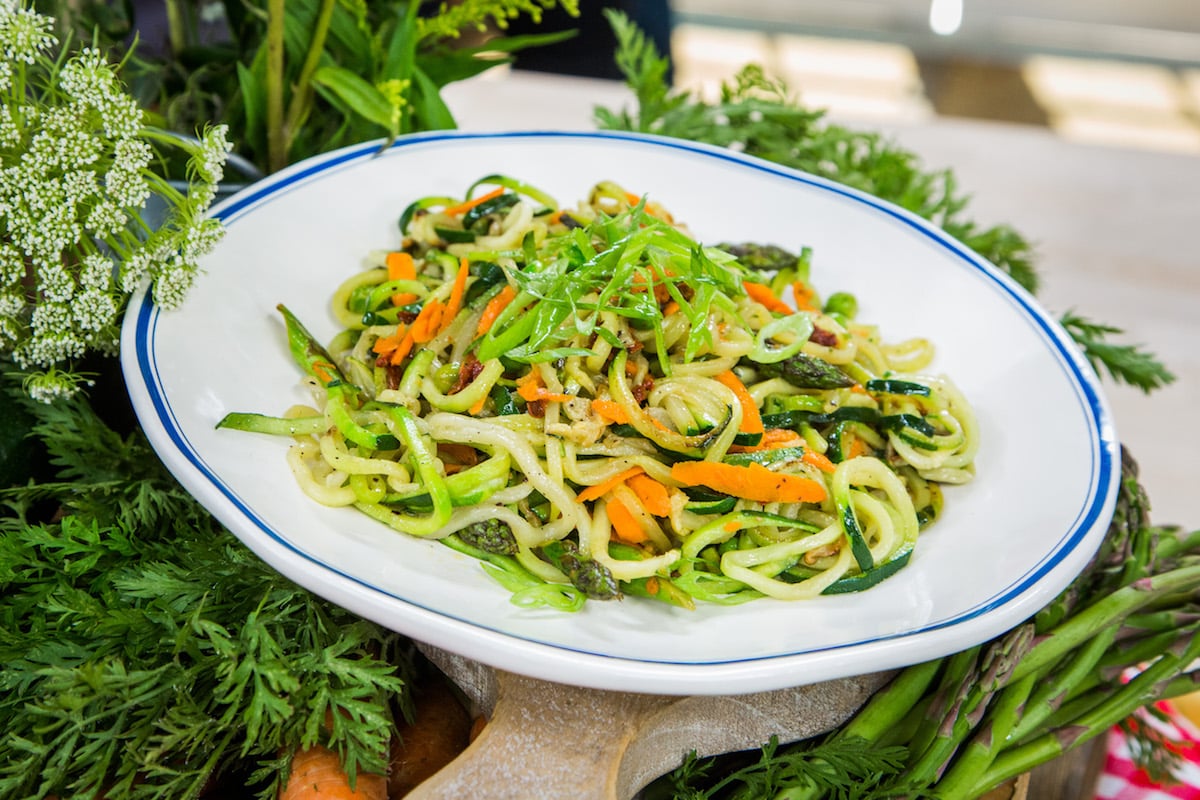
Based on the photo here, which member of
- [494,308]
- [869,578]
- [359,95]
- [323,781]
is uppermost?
[359,95]

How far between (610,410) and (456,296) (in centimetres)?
40

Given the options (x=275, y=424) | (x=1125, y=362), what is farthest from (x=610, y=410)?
(x=1125, y=362)

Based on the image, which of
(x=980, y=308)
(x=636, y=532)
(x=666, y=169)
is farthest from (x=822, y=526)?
(x=666, y=169)

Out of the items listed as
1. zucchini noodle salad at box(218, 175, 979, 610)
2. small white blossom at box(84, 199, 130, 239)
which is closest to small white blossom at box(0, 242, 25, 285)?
small white blossom at box(84, 199, 130, 239)

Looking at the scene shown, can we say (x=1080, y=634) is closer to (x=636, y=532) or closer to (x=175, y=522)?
(x=636, y=532)

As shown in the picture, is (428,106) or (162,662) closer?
(162,662)

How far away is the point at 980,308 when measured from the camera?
2137 mm

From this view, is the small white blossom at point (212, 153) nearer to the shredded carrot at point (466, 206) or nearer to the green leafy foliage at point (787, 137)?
the shredded carrot at point (466, 206)

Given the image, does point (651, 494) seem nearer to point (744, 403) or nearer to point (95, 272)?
point (744, 403)

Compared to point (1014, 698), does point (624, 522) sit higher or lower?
higher

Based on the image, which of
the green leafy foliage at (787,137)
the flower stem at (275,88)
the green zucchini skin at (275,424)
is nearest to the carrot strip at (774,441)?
the green zucchini skin at (275,424)

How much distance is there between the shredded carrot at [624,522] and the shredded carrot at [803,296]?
764 millimetres

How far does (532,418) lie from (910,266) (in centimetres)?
103

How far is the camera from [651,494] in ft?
5.39
